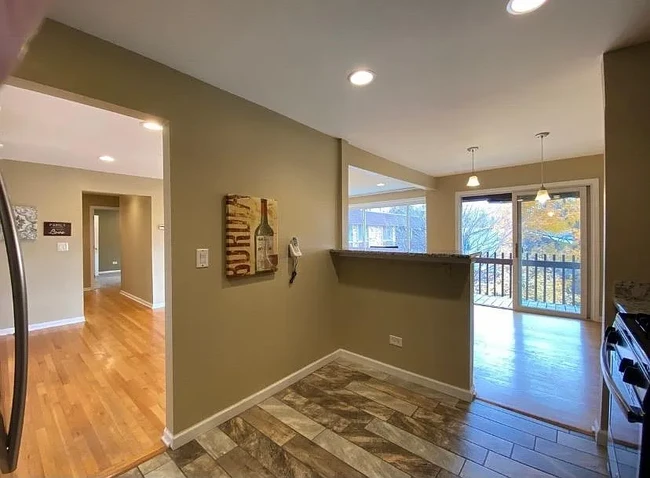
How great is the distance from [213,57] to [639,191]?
257cm

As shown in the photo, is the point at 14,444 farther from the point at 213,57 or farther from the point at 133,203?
the point at 133,203

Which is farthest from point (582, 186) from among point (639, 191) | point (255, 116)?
point (255, 116)

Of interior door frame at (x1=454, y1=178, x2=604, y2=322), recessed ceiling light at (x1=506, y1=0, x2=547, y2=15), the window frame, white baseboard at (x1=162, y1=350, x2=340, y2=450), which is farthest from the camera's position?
the window frame

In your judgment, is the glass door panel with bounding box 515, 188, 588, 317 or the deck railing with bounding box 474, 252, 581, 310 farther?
the deck railing with bounding box 474, 252, 581, 310

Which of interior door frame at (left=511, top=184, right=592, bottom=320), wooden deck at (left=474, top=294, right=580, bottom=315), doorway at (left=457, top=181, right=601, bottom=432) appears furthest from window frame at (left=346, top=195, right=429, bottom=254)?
interior door frame at (left=511, top=184, right=592, bottom=320)

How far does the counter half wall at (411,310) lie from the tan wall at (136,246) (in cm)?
419

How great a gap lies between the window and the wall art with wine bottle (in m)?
3.80

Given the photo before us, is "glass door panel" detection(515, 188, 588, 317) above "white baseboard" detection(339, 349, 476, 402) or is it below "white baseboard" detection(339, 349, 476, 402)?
above

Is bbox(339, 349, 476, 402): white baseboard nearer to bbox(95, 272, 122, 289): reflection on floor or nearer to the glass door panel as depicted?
the glass door panel

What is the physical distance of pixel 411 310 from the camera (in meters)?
2.75

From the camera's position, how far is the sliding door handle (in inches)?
26.4

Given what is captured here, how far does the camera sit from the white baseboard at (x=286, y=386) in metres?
1.95

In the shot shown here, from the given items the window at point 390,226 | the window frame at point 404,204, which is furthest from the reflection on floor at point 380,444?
the window frame at point 404,204

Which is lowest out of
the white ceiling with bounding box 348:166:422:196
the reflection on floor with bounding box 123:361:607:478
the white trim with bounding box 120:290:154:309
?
the reflection on floor with bounding box 123:361:607:478
